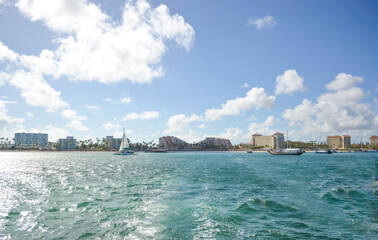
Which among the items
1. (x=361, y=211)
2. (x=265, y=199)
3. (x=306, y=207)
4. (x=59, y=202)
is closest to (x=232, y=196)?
(x=265, y=199)

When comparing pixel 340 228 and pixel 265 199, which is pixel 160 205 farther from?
pixel 340 228

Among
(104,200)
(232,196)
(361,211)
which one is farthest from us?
(232,196)

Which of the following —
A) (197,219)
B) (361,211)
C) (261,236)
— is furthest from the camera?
(361,211)

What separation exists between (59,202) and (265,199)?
1948 centimetres

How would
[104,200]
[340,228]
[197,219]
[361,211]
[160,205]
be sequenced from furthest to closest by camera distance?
1. [104,200]
2. [160,205]
3. [361,211]
4. [197,219]
5. [340,228]

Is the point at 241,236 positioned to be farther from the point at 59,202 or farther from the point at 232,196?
the point at 59,202

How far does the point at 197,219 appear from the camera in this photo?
1652cm

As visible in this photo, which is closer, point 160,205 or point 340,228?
point 340,228

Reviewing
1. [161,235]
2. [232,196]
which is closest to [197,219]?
[161,235]

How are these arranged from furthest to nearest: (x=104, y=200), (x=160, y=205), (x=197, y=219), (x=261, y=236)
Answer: (x=104, y=200) → (x=160, y=205) → (x=197, y=219) → (x=261, y=236)

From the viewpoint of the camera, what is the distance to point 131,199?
23359 mm

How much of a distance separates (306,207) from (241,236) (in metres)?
9.42

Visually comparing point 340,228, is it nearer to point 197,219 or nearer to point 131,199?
point 197,219

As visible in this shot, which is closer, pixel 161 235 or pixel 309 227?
pixel 161 235
